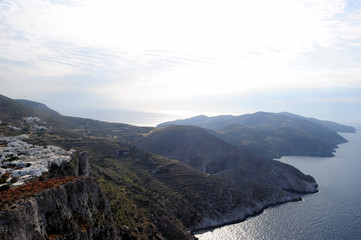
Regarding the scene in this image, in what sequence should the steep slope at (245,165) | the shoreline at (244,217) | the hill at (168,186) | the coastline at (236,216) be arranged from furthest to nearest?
the steep slope at (245,165)
the coastline at (236,216)
the shoreline at (244,217)
the hill at (168,186)

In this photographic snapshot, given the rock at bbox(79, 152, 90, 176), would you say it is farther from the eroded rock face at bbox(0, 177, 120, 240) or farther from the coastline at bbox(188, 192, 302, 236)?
the coastline at bbox(188, 192, 302, 236)

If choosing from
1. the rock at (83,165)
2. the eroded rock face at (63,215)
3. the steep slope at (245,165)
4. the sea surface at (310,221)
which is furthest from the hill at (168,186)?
the eroded rock face at (63,215)

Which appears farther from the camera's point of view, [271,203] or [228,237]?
[271,203]

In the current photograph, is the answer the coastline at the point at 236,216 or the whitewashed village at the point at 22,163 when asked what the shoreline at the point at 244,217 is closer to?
the coastline at the point at 236,216

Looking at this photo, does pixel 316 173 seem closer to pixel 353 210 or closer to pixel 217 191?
pixel 353 210

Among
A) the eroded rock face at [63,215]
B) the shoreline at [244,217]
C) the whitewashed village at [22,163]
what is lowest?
the shoreline at [244,217]

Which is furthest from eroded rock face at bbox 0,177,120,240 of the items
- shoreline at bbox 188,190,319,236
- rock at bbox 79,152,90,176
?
shoreline at bbox 188,190,319,236

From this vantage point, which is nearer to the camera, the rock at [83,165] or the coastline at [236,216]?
the rock at [83,165]

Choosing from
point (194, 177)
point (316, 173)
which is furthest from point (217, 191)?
A: point (316, 173)
